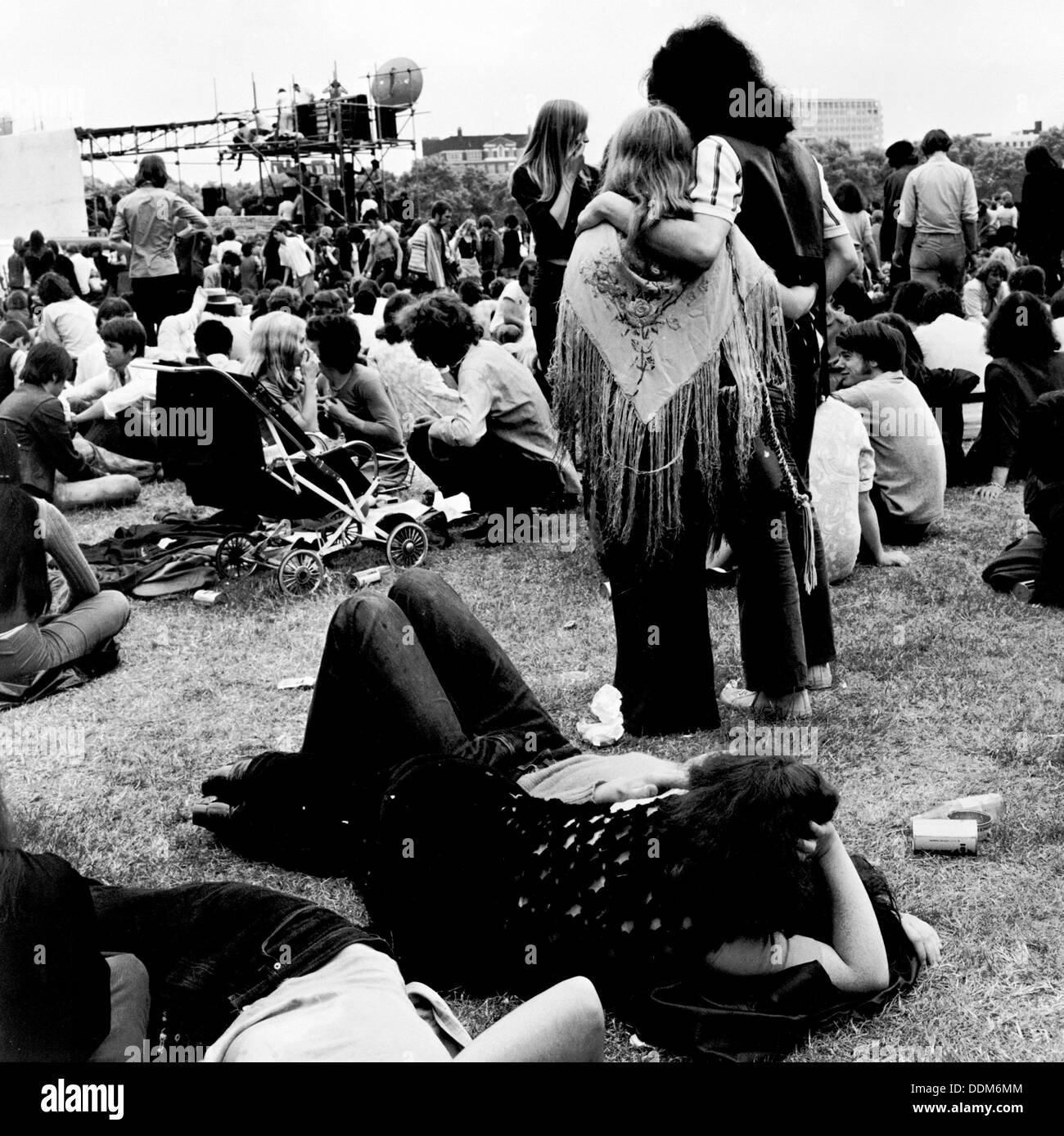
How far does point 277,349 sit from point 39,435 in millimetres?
1338

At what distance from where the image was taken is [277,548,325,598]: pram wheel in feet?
20.0

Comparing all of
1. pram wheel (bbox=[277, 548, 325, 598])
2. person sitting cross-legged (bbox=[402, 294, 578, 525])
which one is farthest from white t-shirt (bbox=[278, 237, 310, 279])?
pram wheel (bbox=[277, 548, 325, 598])

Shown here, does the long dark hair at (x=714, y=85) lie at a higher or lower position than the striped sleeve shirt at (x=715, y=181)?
higher

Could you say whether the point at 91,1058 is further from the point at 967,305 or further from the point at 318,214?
the point at 318,214

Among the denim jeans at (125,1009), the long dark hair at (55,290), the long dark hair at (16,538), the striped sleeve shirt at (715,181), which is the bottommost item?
the denim jeans at (125,1009)

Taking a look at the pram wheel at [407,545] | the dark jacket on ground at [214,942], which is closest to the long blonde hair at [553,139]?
the pram wheel at [407,545]

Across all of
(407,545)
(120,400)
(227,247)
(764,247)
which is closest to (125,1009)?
(764,247)

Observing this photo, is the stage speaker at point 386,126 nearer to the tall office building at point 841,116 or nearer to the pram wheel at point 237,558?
the tall office building at point 841,116

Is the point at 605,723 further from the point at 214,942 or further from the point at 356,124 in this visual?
the point at 356,124

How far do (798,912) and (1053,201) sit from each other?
9653mm

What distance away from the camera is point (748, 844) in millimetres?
2516

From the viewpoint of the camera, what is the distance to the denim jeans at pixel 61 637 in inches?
199

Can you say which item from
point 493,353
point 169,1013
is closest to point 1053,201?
point 493,353

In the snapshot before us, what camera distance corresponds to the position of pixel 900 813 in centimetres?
372
